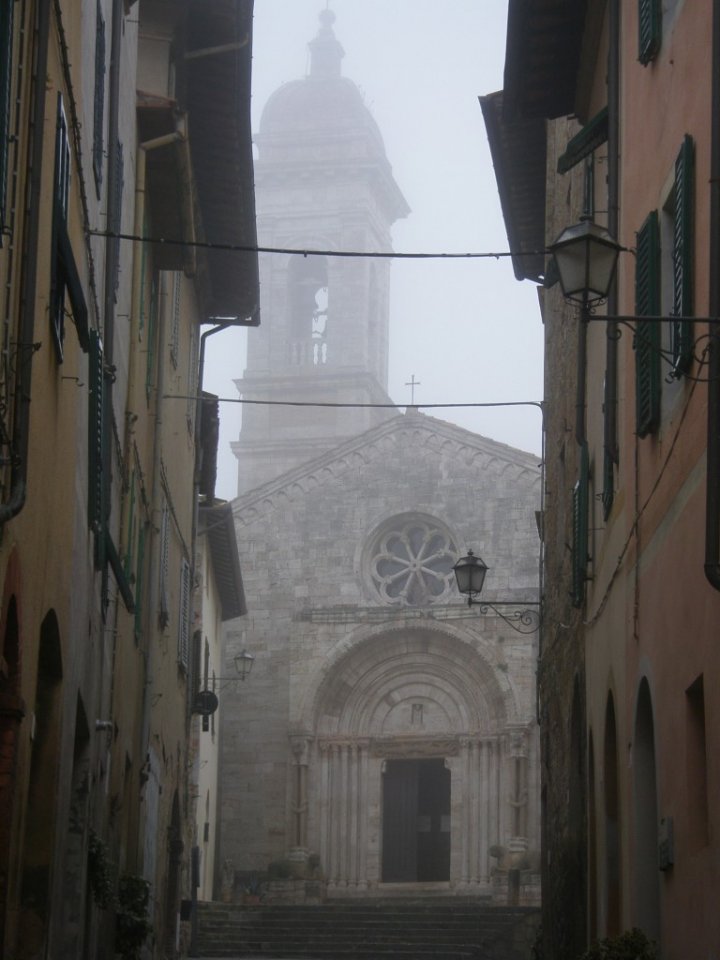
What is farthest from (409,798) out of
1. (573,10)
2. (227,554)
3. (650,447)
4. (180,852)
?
(650,447)

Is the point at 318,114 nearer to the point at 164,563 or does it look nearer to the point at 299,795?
the point at 299,795

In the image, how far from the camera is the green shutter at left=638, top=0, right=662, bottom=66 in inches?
393

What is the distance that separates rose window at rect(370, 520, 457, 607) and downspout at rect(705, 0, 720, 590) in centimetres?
Answer: 3081

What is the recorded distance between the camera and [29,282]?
A: 782 cm

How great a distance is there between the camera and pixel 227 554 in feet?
105

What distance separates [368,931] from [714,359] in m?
23.4

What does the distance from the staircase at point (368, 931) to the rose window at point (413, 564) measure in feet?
26.7

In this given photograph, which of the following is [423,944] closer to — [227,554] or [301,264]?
[227,554]

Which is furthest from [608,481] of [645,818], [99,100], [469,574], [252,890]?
[252,890]

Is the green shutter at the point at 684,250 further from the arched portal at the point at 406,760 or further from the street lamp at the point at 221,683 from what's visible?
the arched portal at the point at 406,760

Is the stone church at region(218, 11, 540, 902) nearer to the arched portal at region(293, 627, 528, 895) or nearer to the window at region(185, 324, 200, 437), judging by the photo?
the arched portal at region(293, 627, 528, 895)

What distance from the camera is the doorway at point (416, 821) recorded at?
3797cm

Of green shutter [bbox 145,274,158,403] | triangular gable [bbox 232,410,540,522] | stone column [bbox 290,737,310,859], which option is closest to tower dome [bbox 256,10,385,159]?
triangular gable [bbox 232,410,540,522]

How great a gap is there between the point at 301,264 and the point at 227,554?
33.0 meters
